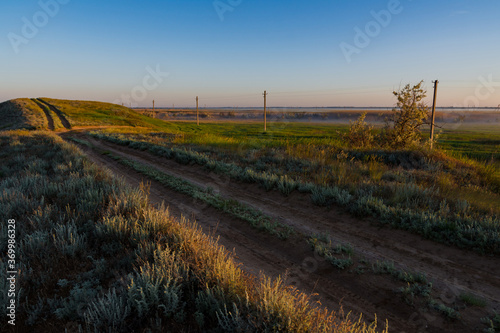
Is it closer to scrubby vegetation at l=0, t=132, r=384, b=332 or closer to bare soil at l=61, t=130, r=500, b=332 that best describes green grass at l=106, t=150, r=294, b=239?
bare soil at l=61, t=130, r=500, b=332

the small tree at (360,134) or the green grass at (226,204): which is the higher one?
the small tree at (360,134)

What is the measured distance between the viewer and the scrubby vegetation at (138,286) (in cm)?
260

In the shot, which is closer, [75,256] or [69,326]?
[69,326]

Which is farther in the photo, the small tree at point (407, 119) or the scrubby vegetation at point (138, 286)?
the small tree at point (407, 119)

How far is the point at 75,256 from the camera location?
3.88 metres

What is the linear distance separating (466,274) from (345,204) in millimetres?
2940

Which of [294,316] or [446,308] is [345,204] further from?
[294,316]

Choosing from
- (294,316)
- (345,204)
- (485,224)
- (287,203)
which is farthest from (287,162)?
A: (294,316)

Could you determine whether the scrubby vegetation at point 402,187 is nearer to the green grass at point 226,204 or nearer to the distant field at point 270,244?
the distant field at point 270,244

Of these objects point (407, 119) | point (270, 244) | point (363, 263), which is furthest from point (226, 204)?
point (407, 119)

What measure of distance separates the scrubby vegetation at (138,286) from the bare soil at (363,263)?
22.9 inches

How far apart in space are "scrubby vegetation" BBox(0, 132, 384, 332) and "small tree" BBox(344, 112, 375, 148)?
53.2ft

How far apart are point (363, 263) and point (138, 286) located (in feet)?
12.1

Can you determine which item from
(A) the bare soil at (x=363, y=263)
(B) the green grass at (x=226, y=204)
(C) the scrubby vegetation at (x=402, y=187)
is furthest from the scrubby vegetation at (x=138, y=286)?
(C) the scrubby vegetation at (x=402, y=187)
